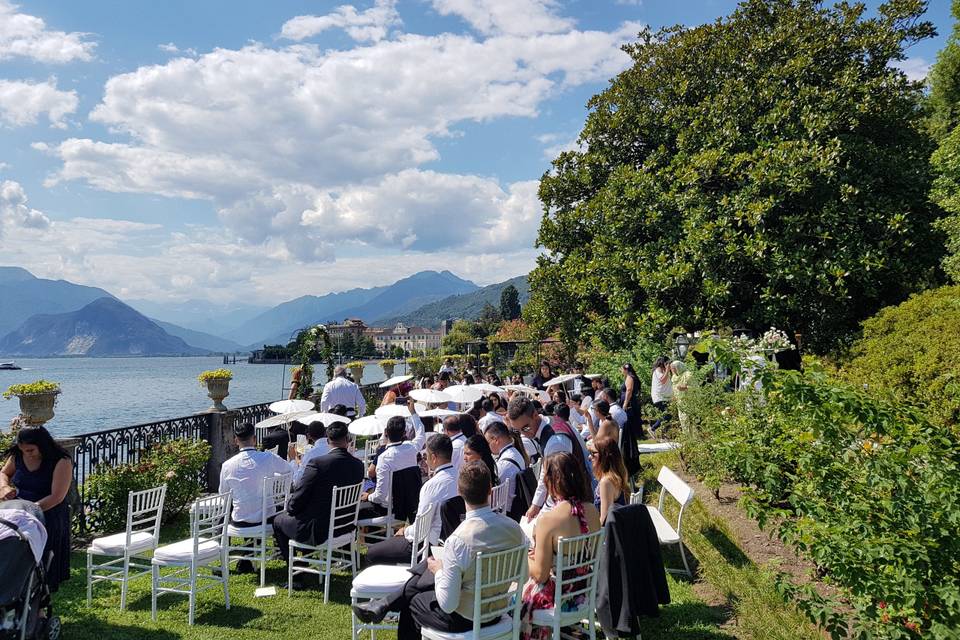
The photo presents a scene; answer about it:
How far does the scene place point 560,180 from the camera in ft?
63.0

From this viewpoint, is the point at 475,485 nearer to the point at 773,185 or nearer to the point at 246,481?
the point at 246,481

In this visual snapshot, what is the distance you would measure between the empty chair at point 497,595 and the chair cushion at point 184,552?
9.31 feet

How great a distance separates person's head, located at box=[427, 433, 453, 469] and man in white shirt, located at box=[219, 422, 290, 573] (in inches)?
86.0

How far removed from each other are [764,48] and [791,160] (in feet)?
13.0

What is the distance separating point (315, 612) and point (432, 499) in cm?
173

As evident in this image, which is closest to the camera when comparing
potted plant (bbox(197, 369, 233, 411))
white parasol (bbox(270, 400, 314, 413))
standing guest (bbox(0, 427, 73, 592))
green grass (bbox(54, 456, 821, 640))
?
green grass (bbox(54, 456, 821, 640))

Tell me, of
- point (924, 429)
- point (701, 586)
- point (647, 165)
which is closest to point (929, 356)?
point (701, 586)

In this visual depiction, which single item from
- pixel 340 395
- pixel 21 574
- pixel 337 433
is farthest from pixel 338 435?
pixel 340 395

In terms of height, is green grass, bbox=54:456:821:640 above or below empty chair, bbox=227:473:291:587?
Result: below

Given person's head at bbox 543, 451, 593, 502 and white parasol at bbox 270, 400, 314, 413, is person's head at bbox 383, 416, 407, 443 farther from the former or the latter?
white parasol at bbox 270, 400, 314, 413

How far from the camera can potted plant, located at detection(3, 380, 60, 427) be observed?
320 inches

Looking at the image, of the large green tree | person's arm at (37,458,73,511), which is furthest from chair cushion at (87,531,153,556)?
the large green tree

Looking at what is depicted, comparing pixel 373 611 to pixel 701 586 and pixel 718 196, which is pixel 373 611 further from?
pixel 718 196

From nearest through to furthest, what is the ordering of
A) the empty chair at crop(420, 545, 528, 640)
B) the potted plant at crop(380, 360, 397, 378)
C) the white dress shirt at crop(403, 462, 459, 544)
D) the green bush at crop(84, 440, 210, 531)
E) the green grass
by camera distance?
the empty chair at crop(420, 545, 528, 640) < the green grass < the white dress shirt at crop(403, 462, 459, 544) < the green bush at crop(84, 440, 210, 531) < the potted plant at crop(380, 360, 397, 378)
